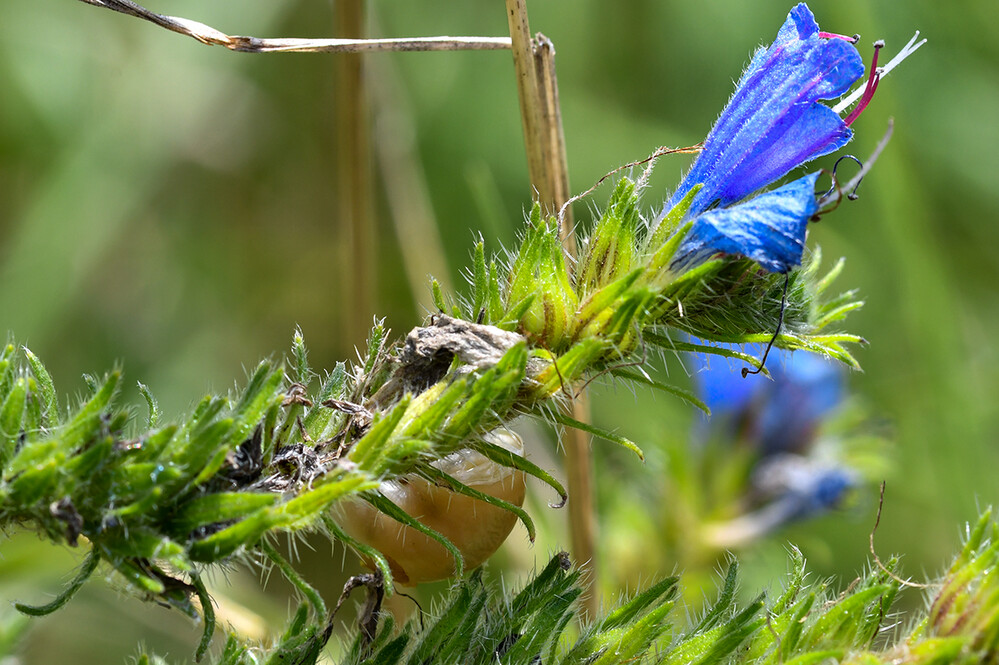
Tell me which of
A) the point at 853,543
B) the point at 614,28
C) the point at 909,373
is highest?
the point at 614,28

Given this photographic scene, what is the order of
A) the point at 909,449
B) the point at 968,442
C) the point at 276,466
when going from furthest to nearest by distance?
the point at 909,449 < the point at 968,442 < the point at 276,466

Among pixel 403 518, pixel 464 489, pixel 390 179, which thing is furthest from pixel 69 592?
pixel 390 179

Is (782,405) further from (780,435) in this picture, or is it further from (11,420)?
(11,420)

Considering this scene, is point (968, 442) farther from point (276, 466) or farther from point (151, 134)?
point (151, 134)

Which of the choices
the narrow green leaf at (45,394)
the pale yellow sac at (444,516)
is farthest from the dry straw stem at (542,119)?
the narrow green leaf at (45,394)

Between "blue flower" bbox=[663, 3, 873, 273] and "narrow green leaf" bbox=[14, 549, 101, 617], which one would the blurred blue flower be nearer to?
"blue flower" bbox=[663, 3, 873, 273]

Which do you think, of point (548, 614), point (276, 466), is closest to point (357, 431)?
point (276, 466)

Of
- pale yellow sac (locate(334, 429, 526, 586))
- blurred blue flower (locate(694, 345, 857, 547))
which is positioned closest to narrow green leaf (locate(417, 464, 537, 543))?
pale yellow sac (locate(334, 429, 526, 586))
